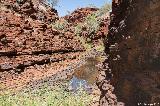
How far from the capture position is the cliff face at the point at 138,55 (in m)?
3.79

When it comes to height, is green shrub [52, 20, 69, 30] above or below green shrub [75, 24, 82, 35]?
above

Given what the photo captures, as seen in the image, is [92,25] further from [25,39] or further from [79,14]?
[25,39]

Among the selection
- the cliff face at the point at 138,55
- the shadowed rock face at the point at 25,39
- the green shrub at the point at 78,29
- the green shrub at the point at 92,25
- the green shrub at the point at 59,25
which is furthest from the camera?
the green shrub at the point at 78,29

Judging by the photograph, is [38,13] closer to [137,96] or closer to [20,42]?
[20,42]

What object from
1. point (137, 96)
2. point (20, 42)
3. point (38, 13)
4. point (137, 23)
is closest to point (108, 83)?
point (137, 96)

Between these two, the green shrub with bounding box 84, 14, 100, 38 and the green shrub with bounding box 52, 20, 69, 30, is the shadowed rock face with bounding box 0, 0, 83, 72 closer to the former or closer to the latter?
the green shrub with bounding box 52, 20, 69, 30

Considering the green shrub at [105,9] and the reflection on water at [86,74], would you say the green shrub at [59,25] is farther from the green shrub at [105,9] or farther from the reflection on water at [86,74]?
the green shrub at [105,9]

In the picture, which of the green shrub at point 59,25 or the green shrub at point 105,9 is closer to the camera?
the green shrub at point 59,25

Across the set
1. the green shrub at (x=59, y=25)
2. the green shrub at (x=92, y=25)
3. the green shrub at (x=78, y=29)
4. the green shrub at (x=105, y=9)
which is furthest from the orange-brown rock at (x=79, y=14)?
the green shrub at (x=59, y=25)

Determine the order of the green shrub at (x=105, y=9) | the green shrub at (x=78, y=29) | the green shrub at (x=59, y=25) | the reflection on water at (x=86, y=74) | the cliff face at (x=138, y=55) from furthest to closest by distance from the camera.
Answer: the green shrub at (x=105, y=9), the green shrub at (x=78, y=29), the green shrub at (x=59, y=25), the reflection on water at (x=86, y=74), the cliff face at (x=138, y=55)

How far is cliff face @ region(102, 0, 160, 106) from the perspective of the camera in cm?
379

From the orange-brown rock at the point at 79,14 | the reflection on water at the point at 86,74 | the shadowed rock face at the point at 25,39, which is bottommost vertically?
the reflection on water at the point at 86,74

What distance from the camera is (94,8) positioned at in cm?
4569

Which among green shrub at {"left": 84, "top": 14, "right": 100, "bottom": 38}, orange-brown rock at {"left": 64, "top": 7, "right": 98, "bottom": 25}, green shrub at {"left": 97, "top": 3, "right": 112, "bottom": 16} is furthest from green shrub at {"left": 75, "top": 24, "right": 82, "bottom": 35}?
orange-brown rock at {"left": 64, "top": 7, "right": 98, "bottom": 25}
